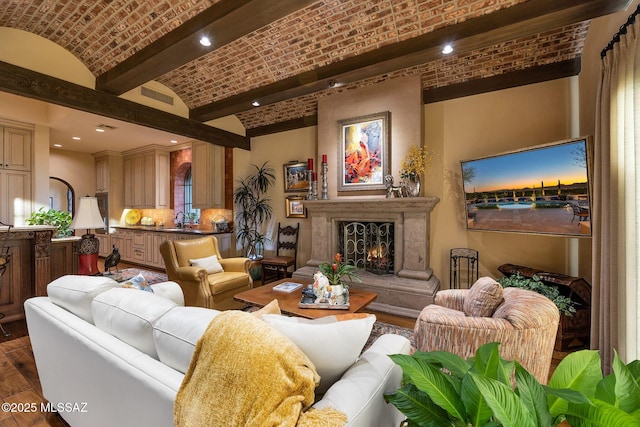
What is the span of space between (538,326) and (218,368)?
164 cm

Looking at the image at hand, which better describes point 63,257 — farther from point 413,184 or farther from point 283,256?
point 413,184

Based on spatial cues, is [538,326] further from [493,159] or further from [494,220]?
[493,159]

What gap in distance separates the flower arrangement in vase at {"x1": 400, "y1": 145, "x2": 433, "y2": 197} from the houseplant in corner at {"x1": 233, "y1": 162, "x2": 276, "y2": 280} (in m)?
2.67

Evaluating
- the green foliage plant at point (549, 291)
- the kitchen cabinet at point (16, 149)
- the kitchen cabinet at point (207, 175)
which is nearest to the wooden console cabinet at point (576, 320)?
the green foliage plant at point (549, 291)

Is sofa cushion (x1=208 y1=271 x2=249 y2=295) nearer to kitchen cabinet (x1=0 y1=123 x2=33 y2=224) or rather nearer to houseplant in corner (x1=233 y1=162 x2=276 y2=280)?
houseplant in corner (x1=233 y1=162 x2=276 y2=280)

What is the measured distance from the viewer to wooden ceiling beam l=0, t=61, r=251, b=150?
2.84m

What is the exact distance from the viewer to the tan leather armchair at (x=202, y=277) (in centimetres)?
309

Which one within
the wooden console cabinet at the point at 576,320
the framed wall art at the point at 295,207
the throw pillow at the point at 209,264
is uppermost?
the framed wall art at the point at 295,207

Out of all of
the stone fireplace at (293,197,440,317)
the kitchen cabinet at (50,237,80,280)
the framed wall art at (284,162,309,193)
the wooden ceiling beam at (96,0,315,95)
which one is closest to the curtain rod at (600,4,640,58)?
the stone fireplace at (293,197,440,317)

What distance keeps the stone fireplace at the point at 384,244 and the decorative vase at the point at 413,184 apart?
15cm

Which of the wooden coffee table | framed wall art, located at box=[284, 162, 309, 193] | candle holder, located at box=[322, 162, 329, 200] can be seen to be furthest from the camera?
framed wall art, located at box=[284, 162, 309, 193]

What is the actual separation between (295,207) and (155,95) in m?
2.83

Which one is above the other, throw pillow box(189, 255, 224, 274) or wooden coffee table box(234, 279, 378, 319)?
throw pillow box(189, 255, 224, 274)

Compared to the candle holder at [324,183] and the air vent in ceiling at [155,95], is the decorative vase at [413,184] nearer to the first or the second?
the candle holder at [324,183]
